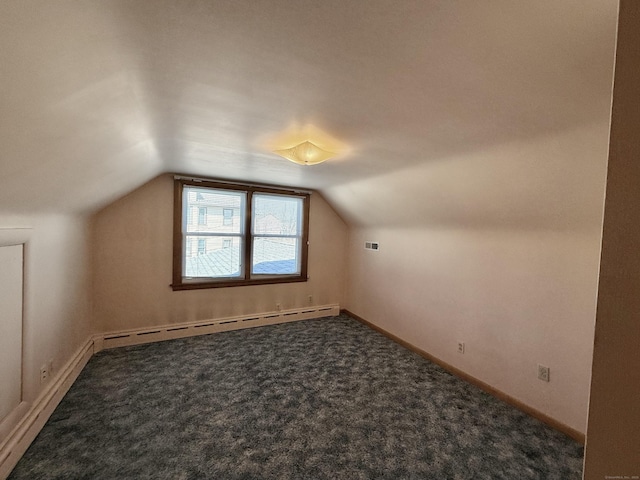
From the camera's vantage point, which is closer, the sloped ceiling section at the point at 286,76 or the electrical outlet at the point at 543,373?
the sloped ceiling section at the point at 286,76

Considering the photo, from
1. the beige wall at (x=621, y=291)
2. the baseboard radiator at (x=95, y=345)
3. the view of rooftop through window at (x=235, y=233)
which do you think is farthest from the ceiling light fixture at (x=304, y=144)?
the baseboard radiator at (x=95, y=345)

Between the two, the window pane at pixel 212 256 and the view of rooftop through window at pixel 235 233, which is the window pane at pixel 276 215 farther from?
the window pane at pixel 212 256

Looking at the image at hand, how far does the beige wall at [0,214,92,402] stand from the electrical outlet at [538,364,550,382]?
3.93m

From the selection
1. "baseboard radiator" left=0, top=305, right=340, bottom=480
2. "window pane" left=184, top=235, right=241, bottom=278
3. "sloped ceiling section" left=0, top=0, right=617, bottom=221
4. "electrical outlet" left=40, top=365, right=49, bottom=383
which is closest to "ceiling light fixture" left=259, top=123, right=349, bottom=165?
"sloped ceiling section" left=0, top=0, right=617, bottom=221

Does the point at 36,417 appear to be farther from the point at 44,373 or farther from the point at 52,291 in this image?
the point at 52,291

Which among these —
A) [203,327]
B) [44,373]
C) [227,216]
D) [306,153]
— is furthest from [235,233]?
[44,373]

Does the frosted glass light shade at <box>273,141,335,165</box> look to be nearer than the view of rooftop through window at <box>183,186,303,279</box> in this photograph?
Yes

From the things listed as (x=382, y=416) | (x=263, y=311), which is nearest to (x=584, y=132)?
(x=382, y=416)

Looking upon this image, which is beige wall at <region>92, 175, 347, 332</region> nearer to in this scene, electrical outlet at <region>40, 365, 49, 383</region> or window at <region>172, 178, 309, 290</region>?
window at <region>172, 178, 309, 290</region>

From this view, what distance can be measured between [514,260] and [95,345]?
4634 mm

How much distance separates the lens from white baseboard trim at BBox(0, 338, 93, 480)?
162cm

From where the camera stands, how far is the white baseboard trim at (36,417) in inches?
63.6

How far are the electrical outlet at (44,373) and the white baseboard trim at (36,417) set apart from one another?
83mm

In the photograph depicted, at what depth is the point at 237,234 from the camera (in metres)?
4.09
